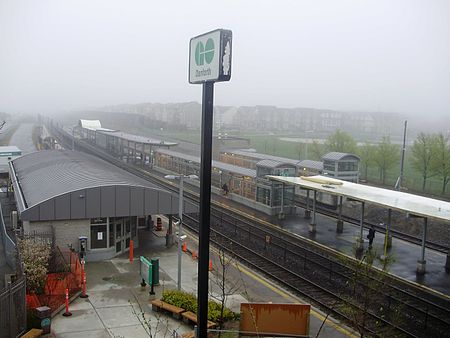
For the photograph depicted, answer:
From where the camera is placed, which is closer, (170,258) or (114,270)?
(114,270)

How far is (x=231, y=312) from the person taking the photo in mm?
13328

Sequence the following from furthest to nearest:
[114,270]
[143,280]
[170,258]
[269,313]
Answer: [170,258] → [114,270] → [143,280] → [269,313]

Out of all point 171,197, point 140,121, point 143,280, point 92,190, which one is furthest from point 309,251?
point 140,121

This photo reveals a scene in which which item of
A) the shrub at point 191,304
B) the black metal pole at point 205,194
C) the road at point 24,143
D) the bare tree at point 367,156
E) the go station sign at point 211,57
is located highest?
the go station sign at point 211,57

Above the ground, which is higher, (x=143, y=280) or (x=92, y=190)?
(x=92, y=190)

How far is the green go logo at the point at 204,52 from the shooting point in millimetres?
4803

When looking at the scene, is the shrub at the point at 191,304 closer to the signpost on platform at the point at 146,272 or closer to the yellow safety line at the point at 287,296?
the yellow safety line at the point at 287,296

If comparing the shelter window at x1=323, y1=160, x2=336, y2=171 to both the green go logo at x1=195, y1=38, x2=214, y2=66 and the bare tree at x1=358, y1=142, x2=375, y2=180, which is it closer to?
the bare tree at x1=358, y1=142, x2=375, y2=180

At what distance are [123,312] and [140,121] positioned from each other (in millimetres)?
87858

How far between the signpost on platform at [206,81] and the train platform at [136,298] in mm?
4783

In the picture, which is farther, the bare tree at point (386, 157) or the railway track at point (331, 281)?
the bare tree at point (386, 157)

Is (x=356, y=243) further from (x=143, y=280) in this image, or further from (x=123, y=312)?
(x=123, y=312)

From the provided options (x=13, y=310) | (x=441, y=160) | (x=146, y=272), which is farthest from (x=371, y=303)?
(x=441, y=160)

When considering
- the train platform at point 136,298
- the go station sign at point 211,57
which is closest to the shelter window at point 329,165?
the train platform at point 136,298
